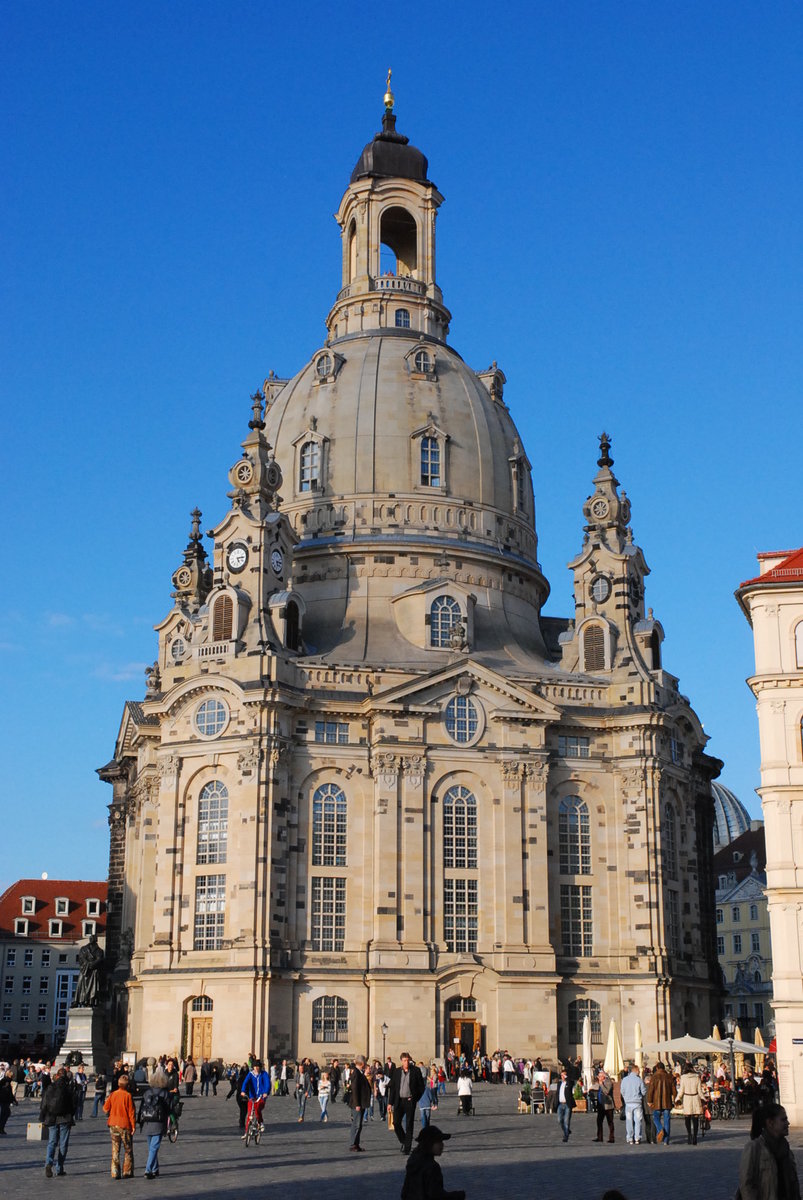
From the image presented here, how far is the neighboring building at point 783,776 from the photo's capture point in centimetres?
4588

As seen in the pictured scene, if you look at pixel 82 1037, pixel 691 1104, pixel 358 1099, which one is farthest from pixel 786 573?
pixel 82 1037

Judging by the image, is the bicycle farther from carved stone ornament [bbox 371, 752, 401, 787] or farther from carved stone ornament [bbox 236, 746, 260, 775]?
carved stone ornament [bbox 371, 752, 401, 787]

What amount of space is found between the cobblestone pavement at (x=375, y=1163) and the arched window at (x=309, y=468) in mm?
40353

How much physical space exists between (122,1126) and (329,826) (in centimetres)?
4116

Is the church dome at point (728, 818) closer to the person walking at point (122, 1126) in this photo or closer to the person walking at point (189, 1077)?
the person walking at point (189, 1077)

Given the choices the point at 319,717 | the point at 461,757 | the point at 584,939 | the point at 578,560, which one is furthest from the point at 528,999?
the point at 578,560

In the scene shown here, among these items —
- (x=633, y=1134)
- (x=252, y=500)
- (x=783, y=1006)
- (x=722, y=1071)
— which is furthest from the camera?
(x=252, y=500)

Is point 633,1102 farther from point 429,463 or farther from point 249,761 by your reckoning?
point 429,463

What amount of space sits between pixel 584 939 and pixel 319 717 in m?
16.2

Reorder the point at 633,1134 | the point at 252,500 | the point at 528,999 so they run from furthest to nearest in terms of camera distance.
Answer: the point at 252,500 < the point at 528,999 < the point at 633,1134

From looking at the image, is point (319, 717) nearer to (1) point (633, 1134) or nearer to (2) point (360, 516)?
(2) point (360, 516)

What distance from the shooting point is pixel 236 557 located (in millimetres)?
74750

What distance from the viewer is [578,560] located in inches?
3196

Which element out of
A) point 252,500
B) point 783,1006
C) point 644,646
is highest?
point 252,500
